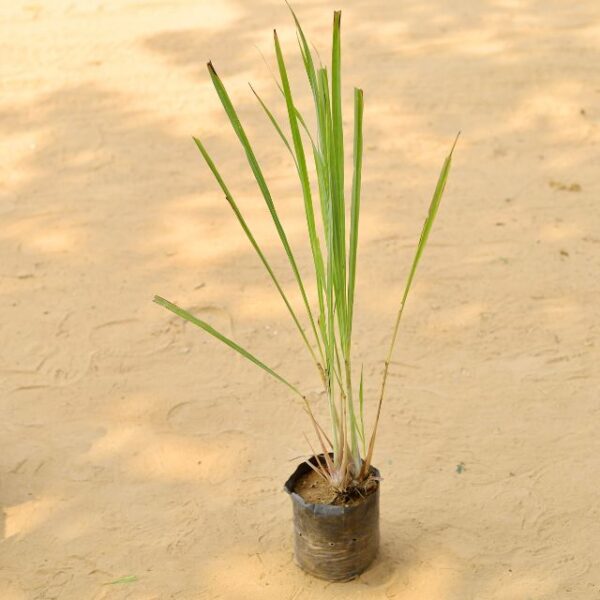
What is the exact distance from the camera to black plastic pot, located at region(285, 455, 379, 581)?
7.91ft

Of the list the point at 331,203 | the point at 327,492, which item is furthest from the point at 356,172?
the point at 327,492

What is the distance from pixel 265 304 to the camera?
361 cm

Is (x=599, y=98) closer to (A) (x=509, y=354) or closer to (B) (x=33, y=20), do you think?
(A) (x=509, y=354)

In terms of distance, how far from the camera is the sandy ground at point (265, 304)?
8.65 feet

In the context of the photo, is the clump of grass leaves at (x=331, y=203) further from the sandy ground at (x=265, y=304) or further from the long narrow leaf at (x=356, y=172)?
the sandy ground at (x=265, y=304)

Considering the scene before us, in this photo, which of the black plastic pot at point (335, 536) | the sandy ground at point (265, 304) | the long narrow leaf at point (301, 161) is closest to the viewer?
the long narrow leaf at point (301, 161)

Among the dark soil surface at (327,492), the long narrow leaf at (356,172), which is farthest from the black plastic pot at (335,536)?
the long narrow leaf at (356,172)

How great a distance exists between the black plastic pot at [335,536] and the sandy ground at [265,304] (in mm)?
47

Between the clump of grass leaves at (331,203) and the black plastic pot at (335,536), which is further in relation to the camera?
the black plastic pot at (335,536)

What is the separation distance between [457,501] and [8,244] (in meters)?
2.03

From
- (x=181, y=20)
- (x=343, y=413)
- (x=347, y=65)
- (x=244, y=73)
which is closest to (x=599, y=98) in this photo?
(x=347, y=65)

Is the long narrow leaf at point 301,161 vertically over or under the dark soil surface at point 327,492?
over

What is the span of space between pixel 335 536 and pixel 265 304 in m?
1.29

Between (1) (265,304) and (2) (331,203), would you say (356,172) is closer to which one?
(2) (331,203)
